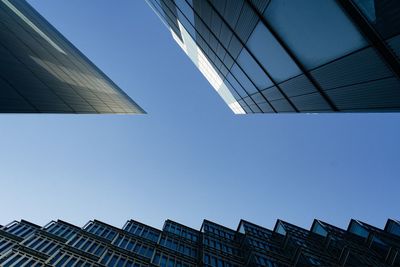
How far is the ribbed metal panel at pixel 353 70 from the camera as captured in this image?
5.32 meters

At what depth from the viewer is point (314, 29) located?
19.4ft

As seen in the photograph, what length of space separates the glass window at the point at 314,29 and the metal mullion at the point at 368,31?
110 millimetres

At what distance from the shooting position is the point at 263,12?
22.9 ft

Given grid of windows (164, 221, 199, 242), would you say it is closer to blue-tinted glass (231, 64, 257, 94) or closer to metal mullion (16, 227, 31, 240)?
metal mullion (16, 227, 31, 240)

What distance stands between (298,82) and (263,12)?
8.84 ft

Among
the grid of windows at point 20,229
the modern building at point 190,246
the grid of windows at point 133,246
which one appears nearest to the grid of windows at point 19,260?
the modern building at point 190,246

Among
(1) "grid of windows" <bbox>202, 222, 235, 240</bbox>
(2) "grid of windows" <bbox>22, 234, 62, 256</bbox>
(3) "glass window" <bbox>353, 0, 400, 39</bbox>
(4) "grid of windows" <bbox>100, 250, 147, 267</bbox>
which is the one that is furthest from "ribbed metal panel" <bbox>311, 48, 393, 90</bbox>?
(1) "grid of windows" <bbox>202, 222, 235, 240</bbox>

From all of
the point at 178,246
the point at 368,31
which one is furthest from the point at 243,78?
the point at 178,246

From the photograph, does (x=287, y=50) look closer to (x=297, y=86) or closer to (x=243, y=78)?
(x=297, y=86)

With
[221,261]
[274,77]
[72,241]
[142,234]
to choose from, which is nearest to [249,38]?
[274,77]

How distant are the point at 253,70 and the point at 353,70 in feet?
16.9

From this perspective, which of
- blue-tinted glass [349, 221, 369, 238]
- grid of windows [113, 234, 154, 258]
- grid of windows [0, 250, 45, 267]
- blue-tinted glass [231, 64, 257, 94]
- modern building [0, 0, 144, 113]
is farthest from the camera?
blue-tinted glass [349, 221, 369, 238]

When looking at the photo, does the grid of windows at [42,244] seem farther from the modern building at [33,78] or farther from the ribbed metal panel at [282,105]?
the ribbed metal panel at [282,105]

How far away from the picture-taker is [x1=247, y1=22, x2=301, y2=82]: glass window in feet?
25.0
